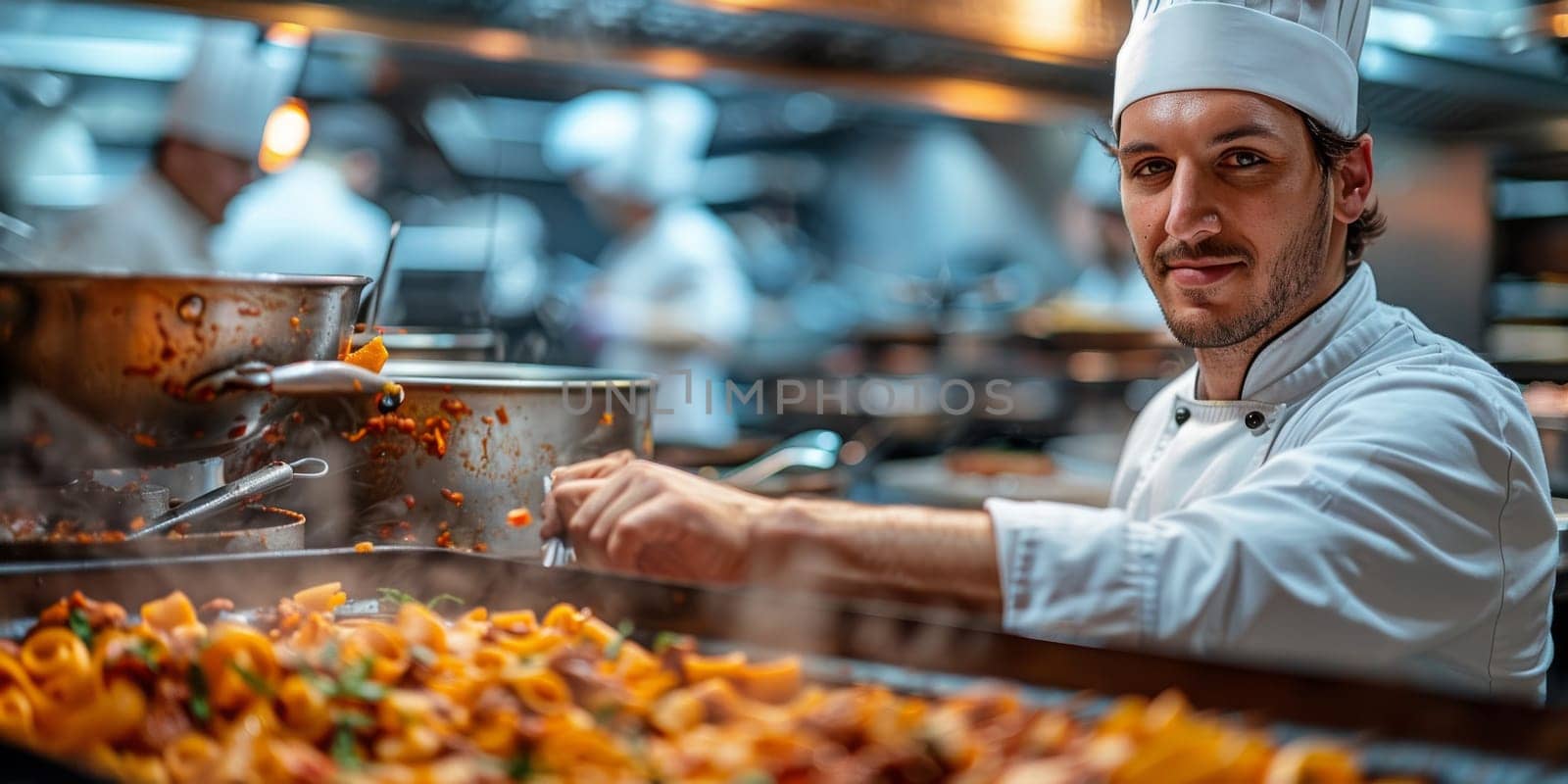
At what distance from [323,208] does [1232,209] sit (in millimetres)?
5020

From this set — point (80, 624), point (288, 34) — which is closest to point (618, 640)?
point (80, 624)

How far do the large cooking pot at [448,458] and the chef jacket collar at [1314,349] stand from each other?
3.02 feet

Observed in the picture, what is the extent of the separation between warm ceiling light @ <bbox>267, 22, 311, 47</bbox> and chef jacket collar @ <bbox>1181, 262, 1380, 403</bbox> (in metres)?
2.17

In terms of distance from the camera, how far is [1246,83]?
172 cm

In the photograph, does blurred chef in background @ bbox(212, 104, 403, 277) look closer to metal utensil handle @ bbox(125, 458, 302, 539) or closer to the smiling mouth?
metal utensil handle @ bbox(125, 458, 302, 539)

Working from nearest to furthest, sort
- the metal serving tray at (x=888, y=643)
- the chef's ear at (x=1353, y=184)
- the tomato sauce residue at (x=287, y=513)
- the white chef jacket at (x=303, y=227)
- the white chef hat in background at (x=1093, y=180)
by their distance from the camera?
the metal serving tray at (x=888, y=643) < the tomato sauce residue at (x=287, y=513) < the chef's ear at (x=1353, y=184) < the white chef jacket at (x=303, y=227) < the white chef hat in background at (x=1093, y=180)

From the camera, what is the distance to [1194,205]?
1.71 meters

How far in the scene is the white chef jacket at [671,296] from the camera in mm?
5656

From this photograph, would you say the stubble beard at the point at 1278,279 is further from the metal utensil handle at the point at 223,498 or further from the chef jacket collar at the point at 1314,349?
the metal utensil handle at the point at 223,498

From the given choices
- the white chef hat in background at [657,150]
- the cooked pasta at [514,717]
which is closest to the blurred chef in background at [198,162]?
the white chef hat in background at [657,150]

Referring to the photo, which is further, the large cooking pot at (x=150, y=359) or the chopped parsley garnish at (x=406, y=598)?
the chopped parsley garnish at (x=406, y=598)

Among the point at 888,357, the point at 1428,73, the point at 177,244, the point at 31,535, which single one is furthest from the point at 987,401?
the point at 31,535

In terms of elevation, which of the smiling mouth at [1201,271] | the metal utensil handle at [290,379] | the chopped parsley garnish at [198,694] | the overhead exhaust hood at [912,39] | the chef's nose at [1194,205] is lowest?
the chopped parsley garnish at [198,694]

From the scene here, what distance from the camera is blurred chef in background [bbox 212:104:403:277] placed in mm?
4867
